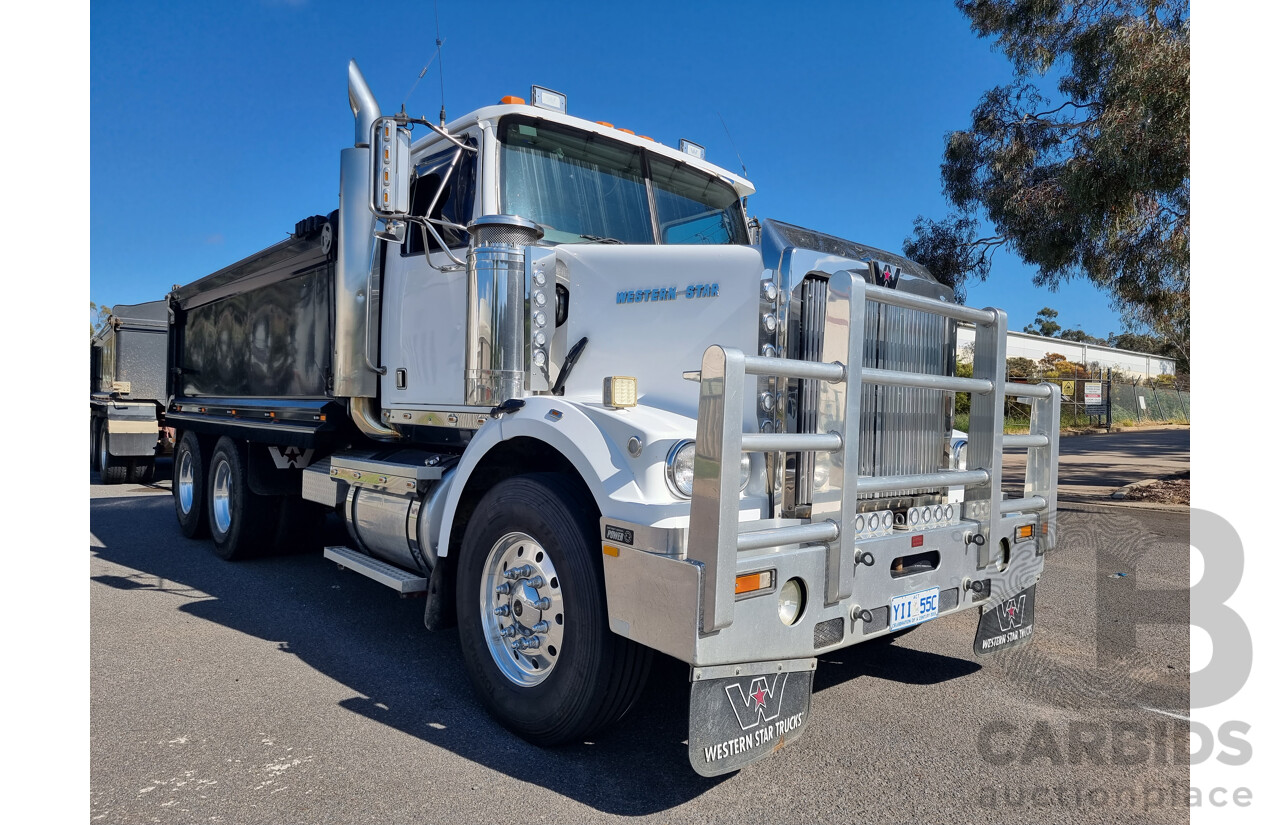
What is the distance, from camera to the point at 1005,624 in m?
3.95

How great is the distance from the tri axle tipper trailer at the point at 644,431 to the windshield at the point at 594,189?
0.02 metres

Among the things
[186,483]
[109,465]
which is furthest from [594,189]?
[109,465]

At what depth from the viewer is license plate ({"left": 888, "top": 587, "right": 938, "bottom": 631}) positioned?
3.17 meters

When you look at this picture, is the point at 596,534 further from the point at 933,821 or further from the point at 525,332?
the point at 933,821

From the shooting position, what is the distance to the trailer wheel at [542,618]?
10.4 feet

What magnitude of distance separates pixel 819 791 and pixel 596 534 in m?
1.28

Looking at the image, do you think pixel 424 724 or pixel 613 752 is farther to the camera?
pixel 424 724

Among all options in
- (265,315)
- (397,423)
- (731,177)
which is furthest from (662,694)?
(265,315)

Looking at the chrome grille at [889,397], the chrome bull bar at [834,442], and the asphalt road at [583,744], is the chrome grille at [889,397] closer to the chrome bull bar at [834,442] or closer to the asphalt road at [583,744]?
the chrome bull bar at [834,442]

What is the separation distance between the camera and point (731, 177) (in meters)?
5.36

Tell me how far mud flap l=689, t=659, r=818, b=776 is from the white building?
36.3 m

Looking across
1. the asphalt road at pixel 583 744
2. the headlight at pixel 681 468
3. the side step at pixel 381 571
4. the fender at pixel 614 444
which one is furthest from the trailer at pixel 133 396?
the headlight at pixel 681 468

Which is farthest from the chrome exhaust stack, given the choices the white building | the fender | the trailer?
the white building

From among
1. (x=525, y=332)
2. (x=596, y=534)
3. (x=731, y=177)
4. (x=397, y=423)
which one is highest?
(x=731, y=177)
